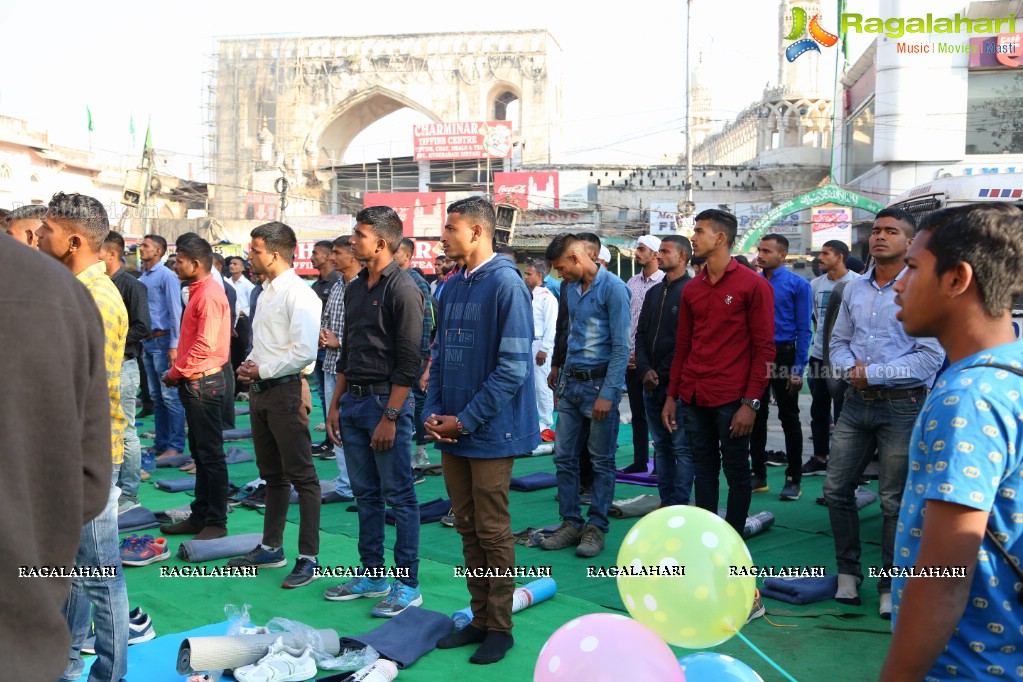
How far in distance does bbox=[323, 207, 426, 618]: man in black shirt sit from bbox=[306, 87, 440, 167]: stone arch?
41586mm

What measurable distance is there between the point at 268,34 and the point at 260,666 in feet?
155

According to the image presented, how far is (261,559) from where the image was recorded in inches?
210

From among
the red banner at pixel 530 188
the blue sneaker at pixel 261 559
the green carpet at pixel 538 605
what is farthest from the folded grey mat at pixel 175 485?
the red banner at pixel 530 188

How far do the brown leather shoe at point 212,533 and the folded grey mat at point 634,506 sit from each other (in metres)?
2.85

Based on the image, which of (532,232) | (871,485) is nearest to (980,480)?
(871,485)

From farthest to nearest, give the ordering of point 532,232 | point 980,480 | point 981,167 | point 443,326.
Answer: point 532,232, point 981,167, point 443,326, point 980,480

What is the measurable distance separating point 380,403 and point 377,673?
1.48 meters

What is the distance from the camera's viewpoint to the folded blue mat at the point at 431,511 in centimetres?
639

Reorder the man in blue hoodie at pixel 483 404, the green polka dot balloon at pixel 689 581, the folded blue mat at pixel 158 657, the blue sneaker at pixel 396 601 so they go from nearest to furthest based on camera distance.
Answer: the green polka dot balloon at pixel 689 581, the folded blue mat at pixel 158 657, the man in blue hoodie at pixel 483 404, the blue sneaker at pixel 396 601

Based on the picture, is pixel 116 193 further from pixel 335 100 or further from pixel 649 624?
pixel 649 624

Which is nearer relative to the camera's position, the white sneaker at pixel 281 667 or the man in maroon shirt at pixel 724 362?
the white sneaker at pixel 281 667

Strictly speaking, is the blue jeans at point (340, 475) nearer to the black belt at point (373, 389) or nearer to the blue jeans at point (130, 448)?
the blue jeans at point (130, 448)

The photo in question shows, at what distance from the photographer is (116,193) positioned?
44812 mm

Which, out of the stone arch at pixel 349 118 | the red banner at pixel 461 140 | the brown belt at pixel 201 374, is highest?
the stone arch at pixel 349 118
